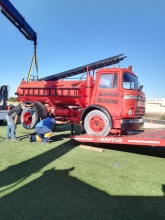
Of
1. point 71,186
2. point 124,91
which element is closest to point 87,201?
point 71,186

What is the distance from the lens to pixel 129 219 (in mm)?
2975

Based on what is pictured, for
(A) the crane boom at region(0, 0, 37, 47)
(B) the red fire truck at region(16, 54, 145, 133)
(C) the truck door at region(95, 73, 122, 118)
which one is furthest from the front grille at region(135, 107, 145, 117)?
(A) the crane boom at region(0, 0, 37, 47)

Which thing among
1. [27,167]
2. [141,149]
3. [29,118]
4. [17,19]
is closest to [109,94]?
[141,149]

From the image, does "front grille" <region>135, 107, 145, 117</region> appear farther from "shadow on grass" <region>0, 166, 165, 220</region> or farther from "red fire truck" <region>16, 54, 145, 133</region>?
"shadow on grass" <region>0, 166, 165, 220</region>

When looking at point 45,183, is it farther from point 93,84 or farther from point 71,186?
point 93,84

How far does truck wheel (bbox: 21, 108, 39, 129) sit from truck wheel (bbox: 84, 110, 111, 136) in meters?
2.31

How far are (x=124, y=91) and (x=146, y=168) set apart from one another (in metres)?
2.51

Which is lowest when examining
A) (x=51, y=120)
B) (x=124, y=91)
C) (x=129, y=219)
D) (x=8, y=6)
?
(x=129, y=219)

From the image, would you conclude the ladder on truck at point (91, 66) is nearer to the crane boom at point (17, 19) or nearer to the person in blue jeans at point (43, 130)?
the crane boom at point (17, 19)

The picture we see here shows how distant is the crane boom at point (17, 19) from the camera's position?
24.3 feet

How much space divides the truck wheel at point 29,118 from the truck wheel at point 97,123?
2307 mm

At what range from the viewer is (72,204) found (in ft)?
10.9

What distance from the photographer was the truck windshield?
6.84 m

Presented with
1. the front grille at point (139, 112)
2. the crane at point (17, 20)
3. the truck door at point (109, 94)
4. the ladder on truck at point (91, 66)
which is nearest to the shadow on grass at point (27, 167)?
the truck door at point (109, 94)
